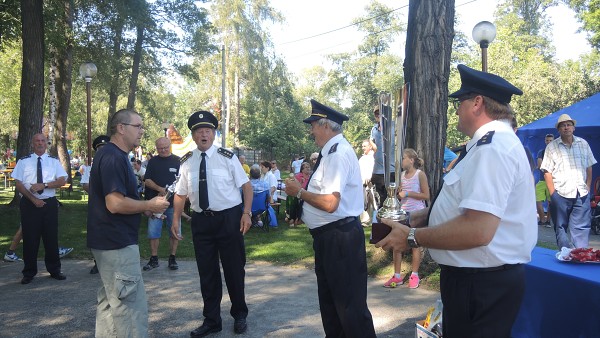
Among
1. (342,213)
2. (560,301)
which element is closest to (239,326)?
(342,213)

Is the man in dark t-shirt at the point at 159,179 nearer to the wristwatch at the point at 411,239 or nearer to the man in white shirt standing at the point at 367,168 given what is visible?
the man in white shirt standing at the point at 367,168

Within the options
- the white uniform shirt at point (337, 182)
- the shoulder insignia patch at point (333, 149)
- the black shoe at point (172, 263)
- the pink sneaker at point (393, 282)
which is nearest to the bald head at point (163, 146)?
the black shoe at point (172, 263)

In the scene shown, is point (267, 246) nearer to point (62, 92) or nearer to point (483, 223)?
point (483, 223)

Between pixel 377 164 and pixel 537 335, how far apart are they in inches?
209

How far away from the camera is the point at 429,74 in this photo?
263 inches

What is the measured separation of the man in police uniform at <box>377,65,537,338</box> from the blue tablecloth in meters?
1.13

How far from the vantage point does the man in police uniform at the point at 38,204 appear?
678 cm

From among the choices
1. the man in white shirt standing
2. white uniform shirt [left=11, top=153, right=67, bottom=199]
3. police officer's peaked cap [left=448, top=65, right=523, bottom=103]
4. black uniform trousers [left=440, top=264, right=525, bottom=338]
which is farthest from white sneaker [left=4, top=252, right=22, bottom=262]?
police officer's peaked cap [left=448, top=65, right=523, bottom=103]

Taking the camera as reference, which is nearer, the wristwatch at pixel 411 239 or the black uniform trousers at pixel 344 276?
the wristwatch at pixel 411 239

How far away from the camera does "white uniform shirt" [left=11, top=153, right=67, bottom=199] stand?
22.3 feet

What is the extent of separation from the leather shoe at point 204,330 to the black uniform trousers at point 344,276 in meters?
1.51

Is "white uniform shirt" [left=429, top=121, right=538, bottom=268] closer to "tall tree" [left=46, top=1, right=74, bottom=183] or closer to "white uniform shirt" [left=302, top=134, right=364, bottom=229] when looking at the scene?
"white uniform shirt" [left=302, top=134, right=364, bottom=229]

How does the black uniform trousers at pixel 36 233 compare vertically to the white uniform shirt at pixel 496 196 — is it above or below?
below

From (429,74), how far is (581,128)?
8.95 meters
